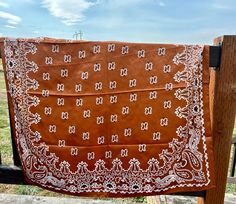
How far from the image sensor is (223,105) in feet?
6.57

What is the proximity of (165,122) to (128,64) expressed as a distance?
471 millimetres

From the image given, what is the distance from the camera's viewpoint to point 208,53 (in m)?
1.93

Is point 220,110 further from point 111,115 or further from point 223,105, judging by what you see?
point 111,115

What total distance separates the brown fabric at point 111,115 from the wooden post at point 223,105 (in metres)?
0.10

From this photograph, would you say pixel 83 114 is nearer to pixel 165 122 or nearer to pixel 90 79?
pixel 90 79

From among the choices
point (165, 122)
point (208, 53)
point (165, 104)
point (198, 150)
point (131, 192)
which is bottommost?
point (131, 192)

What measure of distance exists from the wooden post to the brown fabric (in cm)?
10

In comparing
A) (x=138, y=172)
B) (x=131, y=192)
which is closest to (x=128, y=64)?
(x=138, y=172)

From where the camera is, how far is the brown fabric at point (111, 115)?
1.91 meters

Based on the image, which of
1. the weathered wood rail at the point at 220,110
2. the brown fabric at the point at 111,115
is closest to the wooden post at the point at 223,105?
the weathered wood rail at the point at 220,110

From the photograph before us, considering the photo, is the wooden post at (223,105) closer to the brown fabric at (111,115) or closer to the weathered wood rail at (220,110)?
the weathered wood rail at (220,110)

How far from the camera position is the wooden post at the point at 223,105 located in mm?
1941

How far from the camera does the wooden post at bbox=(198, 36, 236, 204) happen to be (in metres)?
1.94

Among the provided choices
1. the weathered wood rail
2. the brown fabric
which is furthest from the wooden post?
the brown fabric
